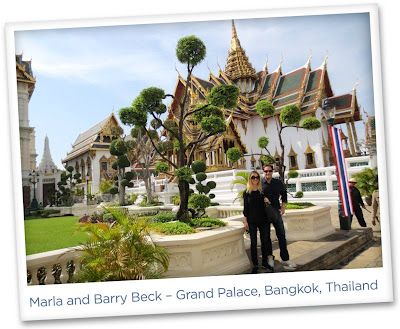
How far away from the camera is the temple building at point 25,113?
351cm

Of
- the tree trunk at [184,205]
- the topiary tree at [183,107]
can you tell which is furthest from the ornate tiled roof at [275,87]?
the tree trunk at [184,205]

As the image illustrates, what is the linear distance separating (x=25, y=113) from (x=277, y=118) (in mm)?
11592

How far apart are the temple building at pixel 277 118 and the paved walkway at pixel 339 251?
278 inches

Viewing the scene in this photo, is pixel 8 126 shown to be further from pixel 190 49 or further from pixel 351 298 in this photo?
pixel 351 298

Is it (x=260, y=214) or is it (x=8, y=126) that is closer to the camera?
(x=260, y=214)

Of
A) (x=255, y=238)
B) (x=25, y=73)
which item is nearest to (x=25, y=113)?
(x=25, y=73)

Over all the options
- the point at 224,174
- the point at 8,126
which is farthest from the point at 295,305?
the point at 224,174

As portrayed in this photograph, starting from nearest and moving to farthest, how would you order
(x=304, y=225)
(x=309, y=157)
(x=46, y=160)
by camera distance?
(x=304, y=225) < (x=46, y=160) < (x=309, y=157)

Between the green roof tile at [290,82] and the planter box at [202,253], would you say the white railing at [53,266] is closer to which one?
the planter box at [202,253]

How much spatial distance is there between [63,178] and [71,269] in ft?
20.3

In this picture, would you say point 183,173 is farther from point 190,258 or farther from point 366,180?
point 366,180

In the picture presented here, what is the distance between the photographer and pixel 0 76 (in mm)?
3416

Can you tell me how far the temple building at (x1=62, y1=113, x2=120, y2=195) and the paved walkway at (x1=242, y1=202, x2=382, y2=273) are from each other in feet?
34.6

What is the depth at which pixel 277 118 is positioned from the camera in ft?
43.7
